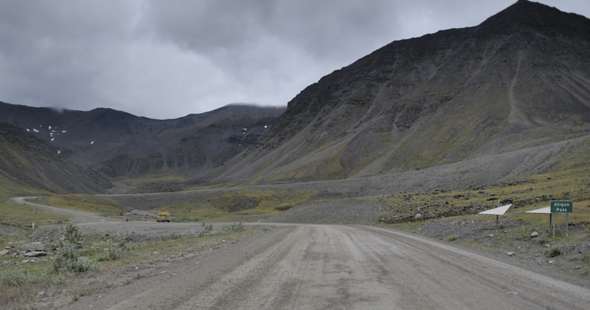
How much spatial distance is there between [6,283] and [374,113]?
169468 millimetres

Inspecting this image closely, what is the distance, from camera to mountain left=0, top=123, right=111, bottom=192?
446 feet

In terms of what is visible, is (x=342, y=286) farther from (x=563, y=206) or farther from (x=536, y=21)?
(x=536, y=21)

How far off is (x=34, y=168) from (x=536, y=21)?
18299 cm

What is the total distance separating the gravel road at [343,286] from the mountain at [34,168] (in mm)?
123505

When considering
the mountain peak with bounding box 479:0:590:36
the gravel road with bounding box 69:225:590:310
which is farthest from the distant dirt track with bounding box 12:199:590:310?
the mountain peak with bounding box 479:0:590:36

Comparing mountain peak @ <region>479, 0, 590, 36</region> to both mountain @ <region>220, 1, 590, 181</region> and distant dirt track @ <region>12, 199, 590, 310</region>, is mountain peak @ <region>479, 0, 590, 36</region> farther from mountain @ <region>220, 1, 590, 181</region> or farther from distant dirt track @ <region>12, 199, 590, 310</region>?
distant dirt track @ <region>12, 199, 590, 310</region>

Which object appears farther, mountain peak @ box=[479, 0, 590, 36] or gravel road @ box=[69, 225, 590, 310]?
mountain peak @ box=[479, 0, 590, 36]

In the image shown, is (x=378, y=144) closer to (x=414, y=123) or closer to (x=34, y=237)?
(x=414, y=123)

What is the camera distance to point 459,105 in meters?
149

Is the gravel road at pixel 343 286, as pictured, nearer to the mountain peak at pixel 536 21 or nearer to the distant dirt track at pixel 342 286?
the distant dirt track at pixel 342 286

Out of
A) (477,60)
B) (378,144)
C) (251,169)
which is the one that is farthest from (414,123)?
(251,169)

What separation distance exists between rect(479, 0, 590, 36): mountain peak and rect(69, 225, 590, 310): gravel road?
187626mm

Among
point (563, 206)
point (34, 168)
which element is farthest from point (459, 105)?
point (563, 206)

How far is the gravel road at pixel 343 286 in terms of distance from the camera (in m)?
9.45
